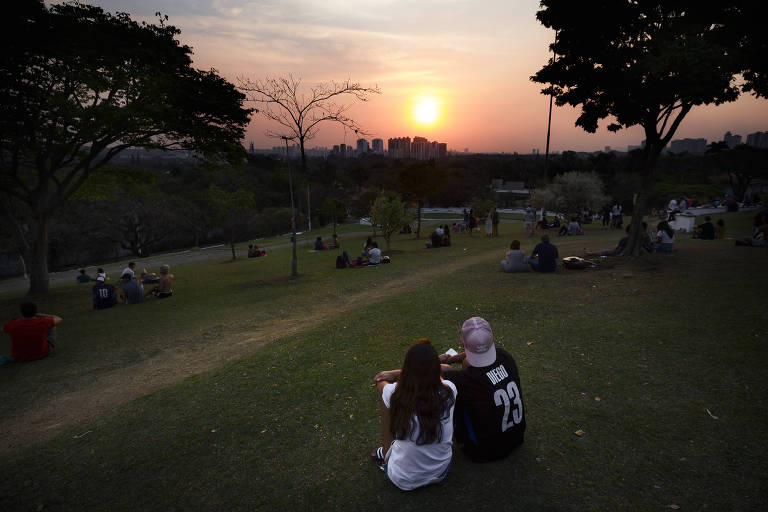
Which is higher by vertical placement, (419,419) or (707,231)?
(419,419)

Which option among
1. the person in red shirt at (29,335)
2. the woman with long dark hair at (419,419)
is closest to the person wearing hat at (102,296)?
the person in red shirt at (29,335)

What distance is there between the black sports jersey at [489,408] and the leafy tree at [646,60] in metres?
11.7

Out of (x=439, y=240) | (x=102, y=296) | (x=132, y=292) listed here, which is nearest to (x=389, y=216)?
(x=439, y=240)

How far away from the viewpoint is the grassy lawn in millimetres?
4004

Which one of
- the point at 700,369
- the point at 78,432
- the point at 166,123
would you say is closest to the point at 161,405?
the point at 78,432

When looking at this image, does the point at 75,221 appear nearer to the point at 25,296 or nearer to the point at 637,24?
the point at 25,296

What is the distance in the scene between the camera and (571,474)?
408 centimetres

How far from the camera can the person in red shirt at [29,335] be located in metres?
8.80

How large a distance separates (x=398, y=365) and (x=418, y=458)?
3.41 metres

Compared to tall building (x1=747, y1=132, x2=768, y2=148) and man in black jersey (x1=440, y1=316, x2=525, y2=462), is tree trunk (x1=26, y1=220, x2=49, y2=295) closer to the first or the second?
man in black jersey (x1=440, y1=316, x2=525, y2=462)

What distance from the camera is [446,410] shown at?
11.9ft

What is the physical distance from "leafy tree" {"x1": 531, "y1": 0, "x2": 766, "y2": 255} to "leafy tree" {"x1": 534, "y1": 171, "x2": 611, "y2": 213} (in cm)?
1974

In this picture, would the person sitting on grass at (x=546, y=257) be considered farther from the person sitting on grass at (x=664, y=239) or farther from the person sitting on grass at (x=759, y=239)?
the person sitting on grass at (x=759, y=239)

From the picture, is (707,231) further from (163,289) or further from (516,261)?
(163,289)
